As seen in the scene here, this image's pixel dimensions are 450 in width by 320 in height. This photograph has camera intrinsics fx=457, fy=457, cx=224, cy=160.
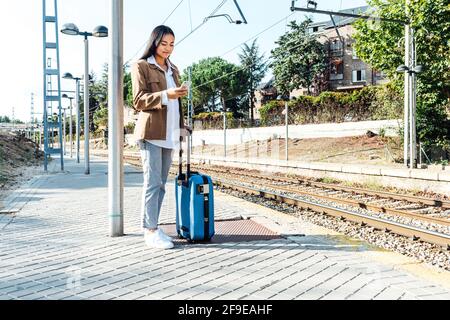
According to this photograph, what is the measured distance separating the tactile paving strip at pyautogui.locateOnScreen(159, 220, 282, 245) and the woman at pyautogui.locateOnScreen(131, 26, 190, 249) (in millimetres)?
429

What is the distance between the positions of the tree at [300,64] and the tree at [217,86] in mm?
11402

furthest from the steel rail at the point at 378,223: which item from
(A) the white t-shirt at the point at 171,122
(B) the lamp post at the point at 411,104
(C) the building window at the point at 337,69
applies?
(C) the building window at the point at 337,69

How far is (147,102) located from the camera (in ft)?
14.0

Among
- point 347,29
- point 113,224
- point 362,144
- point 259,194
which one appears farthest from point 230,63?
point 113,224

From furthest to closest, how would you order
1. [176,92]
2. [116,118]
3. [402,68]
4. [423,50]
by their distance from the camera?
1. [423,50]
2. [402,68]
3. [116,118]
4. [176,92]

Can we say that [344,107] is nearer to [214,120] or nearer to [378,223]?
[214,120]

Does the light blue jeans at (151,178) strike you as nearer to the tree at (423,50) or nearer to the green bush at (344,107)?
the tree at (423,50)

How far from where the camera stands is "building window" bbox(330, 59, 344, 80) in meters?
49.5

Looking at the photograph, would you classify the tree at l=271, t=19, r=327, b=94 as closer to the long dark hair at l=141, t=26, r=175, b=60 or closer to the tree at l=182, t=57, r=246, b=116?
the tree at l=182, t=57, r=246, b=116

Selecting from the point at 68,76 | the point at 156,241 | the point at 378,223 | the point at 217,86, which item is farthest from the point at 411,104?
the point at 217,86

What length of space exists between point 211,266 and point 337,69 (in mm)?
48996

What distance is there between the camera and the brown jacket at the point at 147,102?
433 cm

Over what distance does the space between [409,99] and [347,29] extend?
36.8 m
